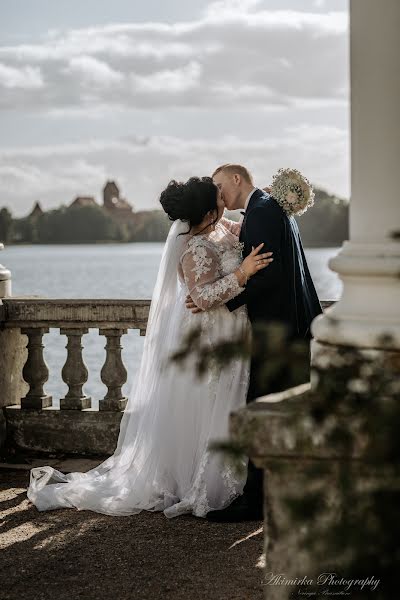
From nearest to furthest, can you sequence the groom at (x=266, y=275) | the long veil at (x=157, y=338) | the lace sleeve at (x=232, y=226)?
1. the groom at (x=266, y=275)
2. the long veil at (x=157, y=338)
3. the lace sleeve at (x=232, y=226)

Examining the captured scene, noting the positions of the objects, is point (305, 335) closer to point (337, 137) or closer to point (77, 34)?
point (337, 137)

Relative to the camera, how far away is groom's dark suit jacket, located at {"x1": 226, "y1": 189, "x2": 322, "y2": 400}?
5367mm

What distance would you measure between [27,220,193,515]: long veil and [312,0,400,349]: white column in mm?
2611

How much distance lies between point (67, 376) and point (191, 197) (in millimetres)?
1881

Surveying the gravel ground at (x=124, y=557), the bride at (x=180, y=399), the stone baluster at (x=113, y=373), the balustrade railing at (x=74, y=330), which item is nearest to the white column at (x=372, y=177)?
the gravel ground at (x=124, y=557)

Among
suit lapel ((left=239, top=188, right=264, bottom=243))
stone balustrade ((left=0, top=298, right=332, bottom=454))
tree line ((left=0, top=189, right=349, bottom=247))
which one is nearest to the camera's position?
suit lapel ((left=239, top=188, right=264, bottom=243))

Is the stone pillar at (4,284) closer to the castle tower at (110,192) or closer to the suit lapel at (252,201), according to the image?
the suit lapel at (252,201)

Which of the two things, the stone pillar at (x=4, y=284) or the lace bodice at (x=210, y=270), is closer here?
the lace bodice at (x=210, y=270)

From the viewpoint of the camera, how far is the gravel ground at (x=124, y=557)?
4129 millimetres

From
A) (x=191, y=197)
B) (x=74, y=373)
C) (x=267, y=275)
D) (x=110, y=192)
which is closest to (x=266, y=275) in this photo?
(x=267, y=275)

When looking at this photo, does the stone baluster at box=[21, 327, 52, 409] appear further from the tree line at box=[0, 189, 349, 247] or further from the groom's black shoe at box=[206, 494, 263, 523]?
the tree line at box=[0, 189, 349, 247]

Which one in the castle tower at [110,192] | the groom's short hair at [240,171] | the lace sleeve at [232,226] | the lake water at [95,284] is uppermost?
the castle tower at [110,192]

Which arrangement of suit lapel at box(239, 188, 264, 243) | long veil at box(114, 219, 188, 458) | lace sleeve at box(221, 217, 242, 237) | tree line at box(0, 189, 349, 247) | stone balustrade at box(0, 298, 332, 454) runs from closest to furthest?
1. suit lapel at box(239, 188, 264, 243)
2. long veil at box(114, 219, 188, 458)
3. lace sleeve at box(221, 217, 242, 237)
4. stone balustrade at box(0, 298, 332, 454)
5. tree line at box(0, 189, 349, 247)

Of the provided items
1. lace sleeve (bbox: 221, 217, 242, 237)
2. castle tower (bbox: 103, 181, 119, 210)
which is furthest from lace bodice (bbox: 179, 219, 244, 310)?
castle tower (bbox: 103, 181, 119, 210)
